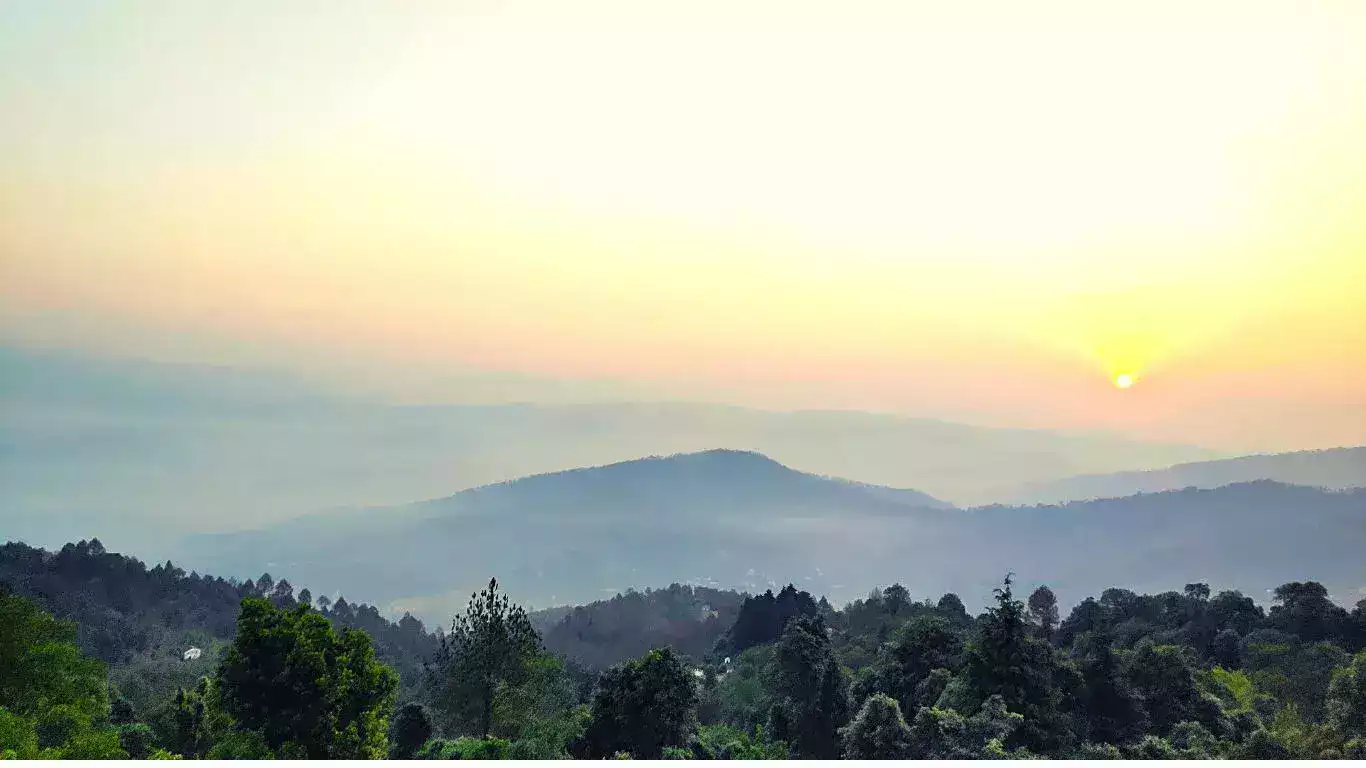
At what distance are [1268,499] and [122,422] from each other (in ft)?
283

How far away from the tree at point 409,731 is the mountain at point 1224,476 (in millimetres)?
51550

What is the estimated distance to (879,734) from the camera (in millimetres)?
12773

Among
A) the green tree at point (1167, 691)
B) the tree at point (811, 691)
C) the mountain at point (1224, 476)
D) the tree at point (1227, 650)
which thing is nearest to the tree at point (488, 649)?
the tree at point (811, 691)

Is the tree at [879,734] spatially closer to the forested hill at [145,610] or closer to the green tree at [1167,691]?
the green tree at [1167,691]

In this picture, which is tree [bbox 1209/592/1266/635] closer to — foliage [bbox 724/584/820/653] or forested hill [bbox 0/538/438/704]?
foliage [bbox 724/584/820/653]

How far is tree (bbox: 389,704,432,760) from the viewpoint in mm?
17250

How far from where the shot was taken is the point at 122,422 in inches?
1694

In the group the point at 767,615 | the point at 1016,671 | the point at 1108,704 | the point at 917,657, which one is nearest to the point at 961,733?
the point at 1016,671

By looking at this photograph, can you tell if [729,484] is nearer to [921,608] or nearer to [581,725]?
[921,608]

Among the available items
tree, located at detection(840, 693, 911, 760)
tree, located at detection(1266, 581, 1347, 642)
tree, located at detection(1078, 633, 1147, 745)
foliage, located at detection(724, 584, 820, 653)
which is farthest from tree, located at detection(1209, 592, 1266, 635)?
tree, located at detection(840, 693, 911, 760)

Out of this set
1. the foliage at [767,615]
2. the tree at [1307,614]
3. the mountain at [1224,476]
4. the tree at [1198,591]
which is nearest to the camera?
the tree at [1307,614]

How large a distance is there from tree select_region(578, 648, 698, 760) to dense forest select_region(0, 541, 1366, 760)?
0.10 feet

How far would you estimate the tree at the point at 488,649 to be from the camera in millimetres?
18047

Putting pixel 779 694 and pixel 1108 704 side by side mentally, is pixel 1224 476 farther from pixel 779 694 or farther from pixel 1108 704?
pixel 1108 704
